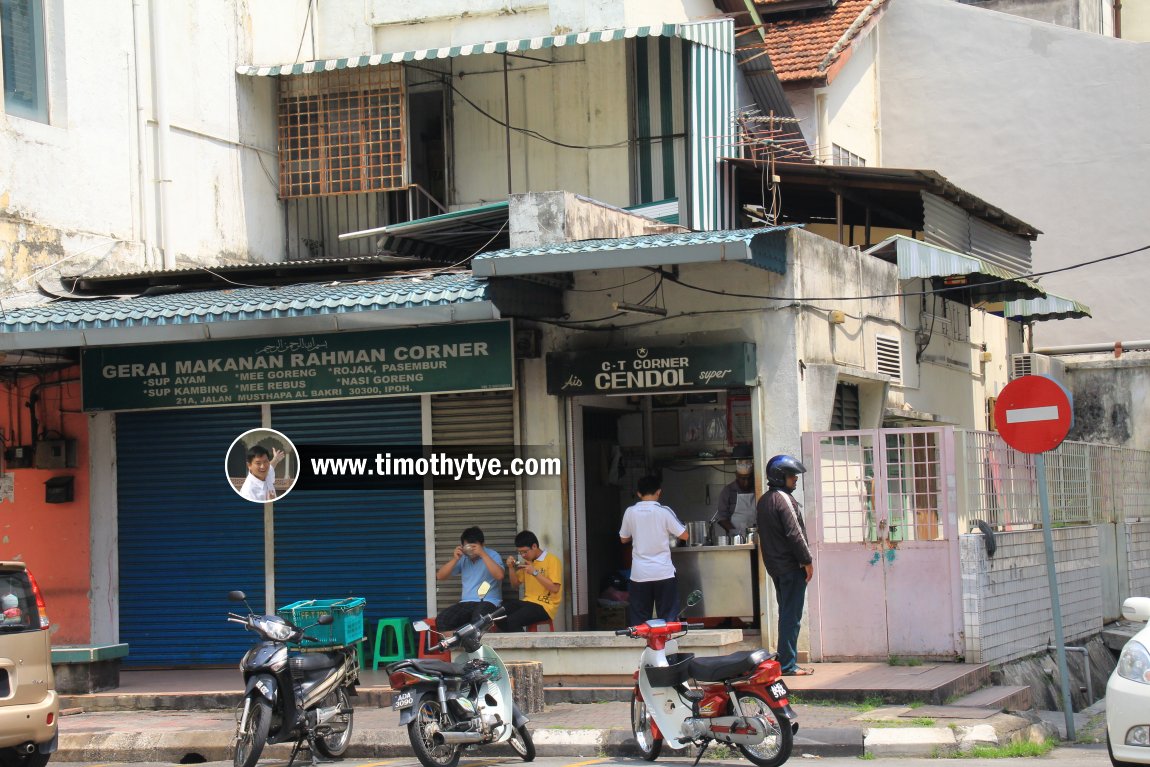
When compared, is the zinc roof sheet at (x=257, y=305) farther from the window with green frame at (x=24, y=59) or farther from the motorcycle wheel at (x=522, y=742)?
the motorcycle wheel at (x=522, y=742)

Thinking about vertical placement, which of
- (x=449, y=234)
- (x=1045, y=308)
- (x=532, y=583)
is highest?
(x=449, y=234)

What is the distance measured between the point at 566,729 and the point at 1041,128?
→ 53.7 feet

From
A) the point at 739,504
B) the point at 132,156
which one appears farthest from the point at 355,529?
the point at 132,156

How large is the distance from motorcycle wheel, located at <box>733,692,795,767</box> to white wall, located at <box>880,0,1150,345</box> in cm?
1596

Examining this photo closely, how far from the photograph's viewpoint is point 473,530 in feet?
42.5

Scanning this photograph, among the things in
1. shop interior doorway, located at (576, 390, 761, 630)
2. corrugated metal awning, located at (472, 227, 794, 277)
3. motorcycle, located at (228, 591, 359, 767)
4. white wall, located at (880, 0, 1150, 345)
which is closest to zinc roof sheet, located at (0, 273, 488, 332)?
corrugated metal awning, located at (472, 227, 794, 277)

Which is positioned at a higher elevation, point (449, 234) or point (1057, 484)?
point (449, 234)

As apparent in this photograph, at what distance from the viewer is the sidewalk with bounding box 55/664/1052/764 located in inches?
389

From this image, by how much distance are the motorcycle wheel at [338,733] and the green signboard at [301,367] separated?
382 centimetres

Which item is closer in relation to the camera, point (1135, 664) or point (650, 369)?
point (1135, 664)

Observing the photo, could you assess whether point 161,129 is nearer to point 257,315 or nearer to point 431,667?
point 257,315

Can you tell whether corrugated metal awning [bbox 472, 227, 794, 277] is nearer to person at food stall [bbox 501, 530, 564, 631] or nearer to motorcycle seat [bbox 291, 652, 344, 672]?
person at food stall [bbox 501, 530, 564, 631]

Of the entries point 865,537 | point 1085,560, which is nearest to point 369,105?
point 865,537

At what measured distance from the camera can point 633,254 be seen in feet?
38.8
